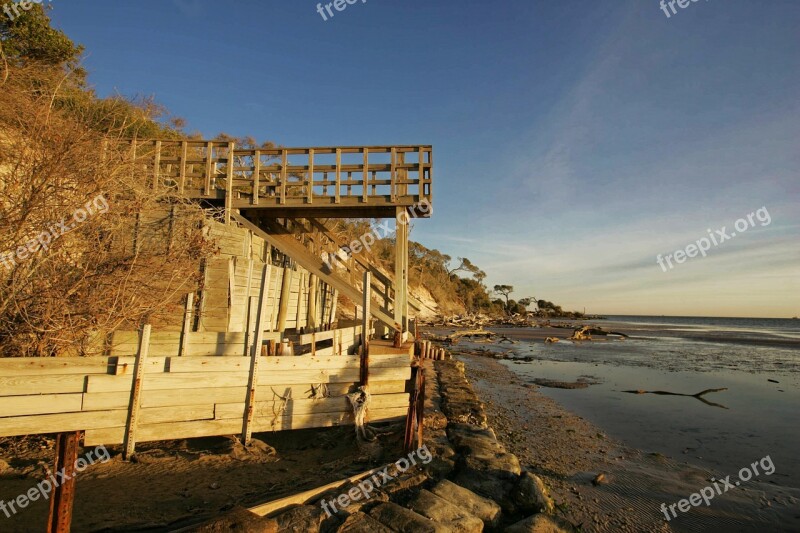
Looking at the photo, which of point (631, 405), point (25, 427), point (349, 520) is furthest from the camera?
point (631, 405)

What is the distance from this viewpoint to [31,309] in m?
6.05

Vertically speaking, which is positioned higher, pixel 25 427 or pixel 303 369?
pixel 303 369

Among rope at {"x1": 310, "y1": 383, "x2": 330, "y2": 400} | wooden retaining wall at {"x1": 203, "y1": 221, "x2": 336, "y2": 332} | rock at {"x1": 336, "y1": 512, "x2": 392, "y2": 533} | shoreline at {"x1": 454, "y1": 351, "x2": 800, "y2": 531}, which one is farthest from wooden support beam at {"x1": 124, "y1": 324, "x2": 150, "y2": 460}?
shoreline at {"x1": 454, "y1": 351, "x2": 800, "y2": 531}

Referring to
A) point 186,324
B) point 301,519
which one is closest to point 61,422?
point 186,324

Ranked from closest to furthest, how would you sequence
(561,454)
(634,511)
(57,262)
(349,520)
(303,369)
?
(349,520) < (634,511) < (57,262) < (303,369) < (561,454)

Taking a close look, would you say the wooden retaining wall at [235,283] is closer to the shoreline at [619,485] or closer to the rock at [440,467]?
the rock at [440,467]

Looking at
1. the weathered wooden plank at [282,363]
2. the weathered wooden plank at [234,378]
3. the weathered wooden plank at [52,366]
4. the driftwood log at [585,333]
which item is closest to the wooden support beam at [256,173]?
the weathered wooden plank at [282,363]

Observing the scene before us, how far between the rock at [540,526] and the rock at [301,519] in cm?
224

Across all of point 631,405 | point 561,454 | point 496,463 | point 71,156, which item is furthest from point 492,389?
point 71,156

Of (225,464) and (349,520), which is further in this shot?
(225,464)

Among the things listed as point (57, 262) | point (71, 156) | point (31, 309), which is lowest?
point (31, 309)

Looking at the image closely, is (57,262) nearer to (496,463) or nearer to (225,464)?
(225,464)

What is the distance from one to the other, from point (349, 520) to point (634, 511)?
4327 mm

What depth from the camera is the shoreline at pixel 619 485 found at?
5645 millimetres
